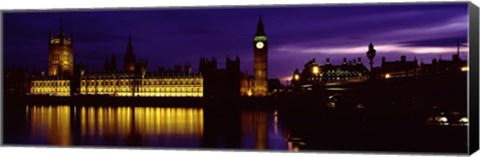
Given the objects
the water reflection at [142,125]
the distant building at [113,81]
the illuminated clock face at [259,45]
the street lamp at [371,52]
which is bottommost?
the water reflection at [142,125]

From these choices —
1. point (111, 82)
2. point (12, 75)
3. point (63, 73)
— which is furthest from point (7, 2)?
point (111, 82)

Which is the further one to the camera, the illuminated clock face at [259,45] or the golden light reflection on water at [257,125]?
the golden light reflection on water at [257,125]

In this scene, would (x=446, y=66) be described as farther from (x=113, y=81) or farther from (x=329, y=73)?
(x=113, y=81)

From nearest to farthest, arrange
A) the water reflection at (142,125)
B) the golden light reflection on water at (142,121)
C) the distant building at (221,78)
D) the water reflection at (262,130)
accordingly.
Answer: the water reflection at (262,130)
the water reflection at (142,125)
the distant building at (221,78)
the golden light reflection on water at (142,121)

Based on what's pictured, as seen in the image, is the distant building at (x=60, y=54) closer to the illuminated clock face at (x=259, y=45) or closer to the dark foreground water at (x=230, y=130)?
the dark foreground water at (x=230, y=130)

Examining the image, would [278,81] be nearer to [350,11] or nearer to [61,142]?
[350,11]

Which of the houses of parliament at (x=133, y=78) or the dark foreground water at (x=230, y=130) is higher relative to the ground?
the houses of parliament at (x=133, y=78)

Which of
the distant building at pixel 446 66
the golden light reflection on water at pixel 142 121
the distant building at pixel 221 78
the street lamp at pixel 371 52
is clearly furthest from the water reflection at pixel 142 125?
the distant building at pixel 446 66

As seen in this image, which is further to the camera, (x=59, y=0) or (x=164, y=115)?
(x=164, y=115)
